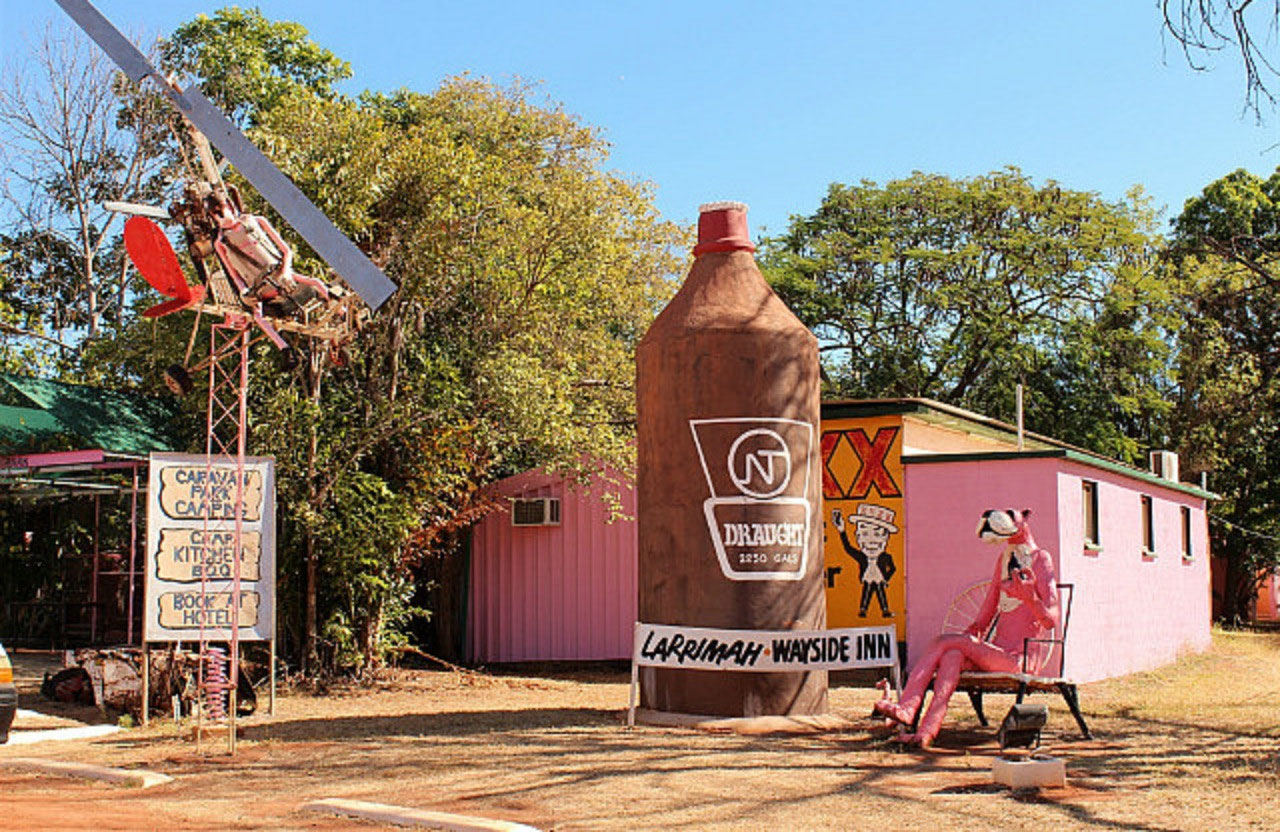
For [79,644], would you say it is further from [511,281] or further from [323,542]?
[511,281]

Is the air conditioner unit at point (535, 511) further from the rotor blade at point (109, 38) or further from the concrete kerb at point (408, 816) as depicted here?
the concrete kerb at point (408, 816)

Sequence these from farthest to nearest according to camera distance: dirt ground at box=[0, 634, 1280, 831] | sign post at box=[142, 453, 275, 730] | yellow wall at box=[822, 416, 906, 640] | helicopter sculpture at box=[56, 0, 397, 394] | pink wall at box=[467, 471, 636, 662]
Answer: pink wall at box=[467, 471, 636, 662] < yellow wall at box=[822, 416, 906, 640] < sign post at box=[142, 453, 275, 730] < helicopter sculpture at box=[56, 0, 397, 394] < dirt ground at box=[0, 634, 1280, 831]

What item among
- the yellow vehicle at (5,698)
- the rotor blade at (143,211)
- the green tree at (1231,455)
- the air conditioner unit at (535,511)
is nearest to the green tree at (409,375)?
the air conditioner unit at (535,511)

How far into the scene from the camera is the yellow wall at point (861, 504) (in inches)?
682

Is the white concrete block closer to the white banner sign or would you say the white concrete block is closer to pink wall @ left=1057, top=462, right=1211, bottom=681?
the white banner sign

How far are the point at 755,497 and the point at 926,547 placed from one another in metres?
5.79

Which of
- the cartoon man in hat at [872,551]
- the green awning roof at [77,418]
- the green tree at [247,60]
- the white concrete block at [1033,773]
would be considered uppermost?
the green tree at [247,60]

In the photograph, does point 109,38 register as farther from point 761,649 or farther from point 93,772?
point 761,649

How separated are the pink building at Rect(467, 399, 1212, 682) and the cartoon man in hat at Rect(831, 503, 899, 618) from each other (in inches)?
2.1

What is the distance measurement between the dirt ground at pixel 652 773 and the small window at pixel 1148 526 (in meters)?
6.23

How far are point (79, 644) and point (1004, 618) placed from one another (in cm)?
1537

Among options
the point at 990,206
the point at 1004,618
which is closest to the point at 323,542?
the point at 1004,618

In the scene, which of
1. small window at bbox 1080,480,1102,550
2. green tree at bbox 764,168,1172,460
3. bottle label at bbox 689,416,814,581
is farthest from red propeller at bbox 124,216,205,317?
green tree at bbox 764,168,1172,460

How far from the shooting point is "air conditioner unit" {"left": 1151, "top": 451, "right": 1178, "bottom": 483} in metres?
23.7
